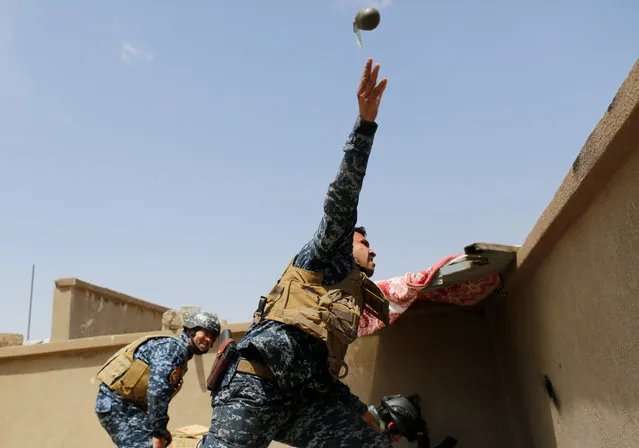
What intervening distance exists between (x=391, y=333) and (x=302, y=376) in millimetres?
3189

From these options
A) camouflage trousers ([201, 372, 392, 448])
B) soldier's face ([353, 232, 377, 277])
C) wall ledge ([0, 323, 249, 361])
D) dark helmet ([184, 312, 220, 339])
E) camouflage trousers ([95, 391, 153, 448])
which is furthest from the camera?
wall ledge ([0, 323, 249, 361])

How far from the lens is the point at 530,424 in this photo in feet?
15.4

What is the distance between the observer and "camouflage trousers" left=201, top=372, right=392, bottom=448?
2539 millimetres

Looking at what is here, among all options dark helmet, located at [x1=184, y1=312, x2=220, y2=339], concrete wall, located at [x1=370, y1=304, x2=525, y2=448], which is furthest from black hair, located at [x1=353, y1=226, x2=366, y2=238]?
concrete wall, located at [x1=370, y1=304, x2=525, y2=448]

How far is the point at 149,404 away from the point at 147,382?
34 centimetres

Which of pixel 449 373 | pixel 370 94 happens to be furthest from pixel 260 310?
pixel 449 373

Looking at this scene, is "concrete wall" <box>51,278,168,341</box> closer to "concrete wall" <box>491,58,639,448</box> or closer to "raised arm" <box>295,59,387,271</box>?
"concrete wall" <box>491,58,639,448</box>

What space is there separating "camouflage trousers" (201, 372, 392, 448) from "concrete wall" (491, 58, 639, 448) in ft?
3.47

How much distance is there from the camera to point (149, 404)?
359 centimetres

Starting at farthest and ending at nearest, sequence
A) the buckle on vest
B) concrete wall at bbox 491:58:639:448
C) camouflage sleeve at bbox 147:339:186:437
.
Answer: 1. camouflage sleeve at bbox 147:339:186:437
2. the buckle on vest
3. concrete wall at bbox 491:58:639:448

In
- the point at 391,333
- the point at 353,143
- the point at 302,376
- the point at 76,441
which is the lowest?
the point at 76,441

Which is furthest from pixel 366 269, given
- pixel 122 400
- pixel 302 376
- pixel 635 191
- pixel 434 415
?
pixel 434 415

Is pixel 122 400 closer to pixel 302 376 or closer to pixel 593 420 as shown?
pixel 302 376

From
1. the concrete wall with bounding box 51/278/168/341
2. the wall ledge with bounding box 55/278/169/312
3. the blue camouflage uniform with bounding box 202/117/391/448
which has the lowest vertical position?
the blue camouflage uniform with bounding box 202/117/391/448
